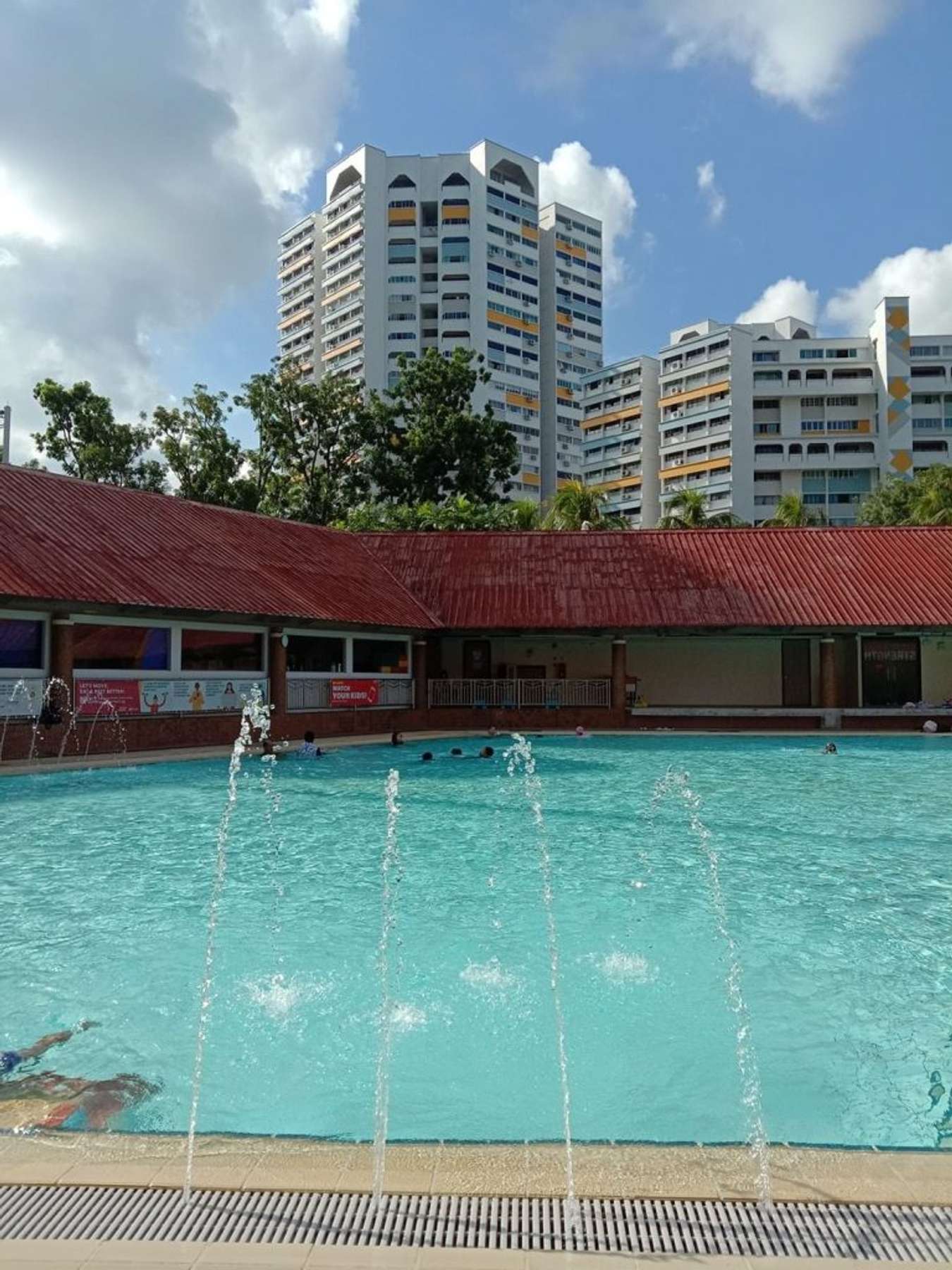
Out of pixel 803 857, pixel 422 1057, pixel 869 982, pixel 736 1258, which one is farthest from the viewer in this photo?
pixel 803 857

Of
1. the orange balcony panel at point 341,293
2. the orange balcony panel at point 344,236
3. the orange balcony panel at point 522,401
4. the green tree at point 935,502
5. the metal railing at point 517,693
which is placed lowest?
the metal railing at point 517,693

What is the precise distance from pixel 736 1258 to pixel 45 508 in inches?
882

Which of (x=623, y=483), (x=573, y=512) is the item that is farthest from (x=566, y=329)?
(x=573, y=512)

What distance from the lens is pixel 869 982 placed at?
709cm

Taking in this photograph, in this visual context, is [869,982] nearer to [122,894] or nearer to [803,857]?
[803,857]

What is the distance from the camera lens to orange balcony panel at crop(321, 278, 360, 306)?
99.6 m

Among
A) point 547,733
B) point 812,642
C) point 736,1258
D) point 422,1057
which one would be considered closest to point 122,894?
point 422,1057

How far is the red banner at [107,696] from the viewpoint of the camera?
64.7ft

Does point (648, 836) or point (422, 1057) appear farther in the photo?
point (648, 836)

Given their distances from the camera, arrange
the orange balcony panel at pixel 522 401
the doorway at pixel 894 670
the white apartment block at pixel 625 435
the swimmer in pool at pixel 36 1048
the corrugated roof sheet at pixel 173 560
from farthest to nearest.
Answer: the orange balcony panel at pixel 522 401 → the white apartment block at pixel 625 435 → the doorway at pixel 894 670 → the corrugated roof sheet at pixel 173 560 → the swimmer in pool at pixel 36 1048

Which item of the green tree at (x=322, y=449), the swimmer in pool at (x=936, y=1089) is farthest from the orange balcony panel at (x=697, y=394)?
the swimmer in pool at (x=936, y=1089)

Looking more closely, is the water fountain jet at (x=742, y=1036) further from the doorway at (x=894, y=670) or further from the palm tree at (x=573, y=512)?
the palm tree at (x=573, y=512)

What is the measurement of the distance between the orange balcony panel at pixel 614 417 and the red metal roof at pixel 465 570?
67.8 metres

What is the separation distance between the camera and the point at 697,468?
293ft
